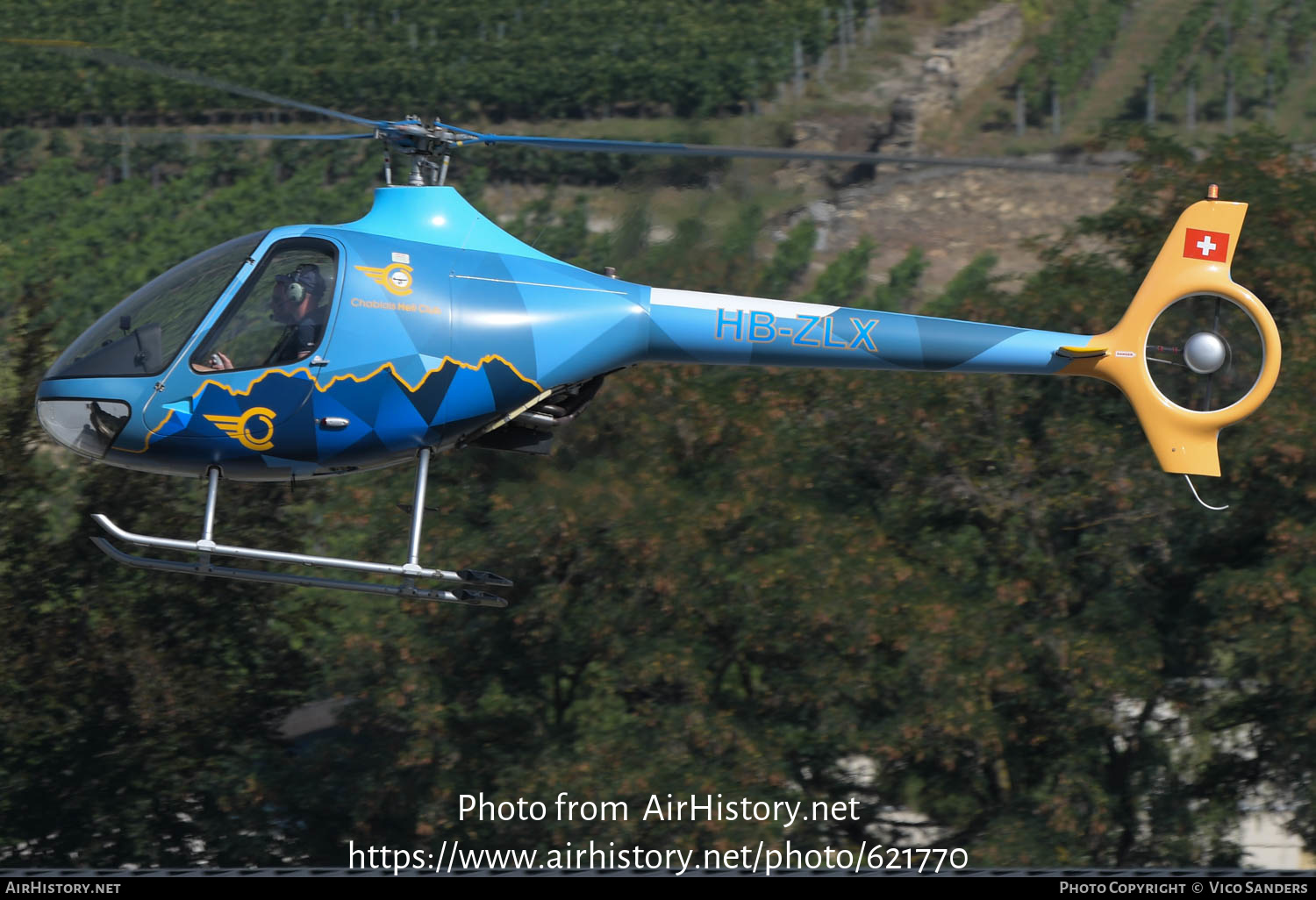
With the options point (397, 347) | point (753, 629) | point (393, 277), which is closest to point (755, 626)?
point (753, 629)

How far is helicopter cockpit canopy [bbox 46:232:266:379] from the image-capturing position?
330 inches

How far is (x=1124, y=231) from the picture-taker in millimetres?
16719

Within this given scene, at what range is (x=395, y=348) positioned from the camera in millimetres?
8523

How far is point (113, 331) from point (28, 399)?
6383 millimetres

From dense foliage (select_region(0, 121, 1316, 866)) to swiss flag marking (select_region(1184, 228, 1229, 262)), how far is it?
5504 mm

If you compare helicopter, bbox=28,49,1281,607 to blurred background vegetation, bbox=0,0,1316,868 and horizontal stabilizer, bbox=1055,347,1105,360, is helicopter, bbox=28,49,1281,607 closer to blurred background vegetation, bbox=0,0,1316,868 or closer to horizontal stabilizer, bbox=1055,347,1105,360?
horizontal stabilizer, bbox=1055,347,1105,360

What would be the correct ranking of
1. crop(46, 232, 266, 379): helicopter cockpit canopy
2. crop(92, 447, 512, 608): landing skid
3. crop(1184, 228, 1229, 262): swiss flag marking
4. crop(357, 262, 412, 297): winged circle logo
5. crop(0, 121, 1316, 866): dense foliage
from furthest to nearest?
1. crop(0, 121, 1316, 866): dense foliage
2. crop(1184, 228, 1229, 262): swiss flag marking
3. crop(357, 262, 412, 297): winged circle logo
4. crop(46, 232, 266, 379): helicopter cockpit canopy
5. crop(92, 447, 512, 608): landing skid

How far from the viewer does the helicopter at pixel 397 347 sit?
27.5 feet

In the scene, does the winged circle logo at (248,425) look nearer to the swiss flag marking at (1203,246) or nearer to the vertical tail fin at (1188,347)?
the vertical tail fin at (1188,347)

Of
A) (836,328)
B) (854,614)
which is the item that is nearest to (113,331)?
(836,328)

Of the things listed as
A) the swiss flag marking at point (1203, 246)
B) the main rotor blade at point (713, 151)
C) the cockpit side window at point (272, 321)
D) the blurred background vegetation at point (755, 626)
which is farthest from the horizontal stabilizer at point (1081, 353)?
Answer: the blurred background vegetation at point (755, 626)

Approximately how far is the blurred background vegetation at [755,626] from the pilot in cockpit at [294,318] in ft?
20.9

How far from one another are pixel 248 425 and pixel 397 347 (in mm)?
948

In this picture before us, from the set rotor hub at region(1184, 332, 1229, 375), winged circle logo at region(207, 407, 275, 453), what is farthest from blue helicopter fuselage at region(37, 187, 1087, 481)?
rotor hub at region(1184, 332, 1229, 375)
